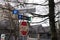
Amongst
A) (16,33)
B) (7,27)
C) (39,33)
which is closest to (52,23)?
(16,33)

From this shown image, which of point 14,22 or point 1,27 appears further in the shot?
point 1,27

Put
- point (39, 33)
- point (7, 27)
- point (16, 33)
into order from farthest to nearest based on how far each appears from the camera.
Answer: point (39, 33) → point (7, 27) → point (16, 33)

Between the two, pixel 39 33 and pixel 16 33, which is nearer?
pixel 16 33

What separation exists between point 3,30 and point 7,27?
134cm

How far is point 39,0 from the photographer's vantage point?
31.6 metres

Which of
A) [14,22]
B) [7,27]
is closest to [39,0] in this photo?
[7,27]

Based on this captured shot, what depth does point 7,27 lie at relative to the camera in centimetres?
2916

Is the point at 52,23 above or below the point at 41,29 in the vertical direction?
above

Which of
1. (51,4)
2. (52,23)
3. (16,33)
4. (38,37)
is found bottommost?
(38,37)

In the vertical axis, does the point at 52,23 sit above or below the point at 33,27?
above

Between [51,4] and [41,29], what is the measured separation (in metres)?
19.3

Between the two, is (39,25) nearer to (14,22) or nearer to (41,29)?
(41,29)

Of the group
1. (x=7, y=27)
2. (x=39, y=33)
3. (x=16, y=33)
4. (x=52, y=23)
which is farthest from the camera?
(x=39, y=33)

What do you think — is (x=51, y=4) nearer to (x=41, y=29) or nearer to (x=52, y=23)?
(x=52, y=23)
